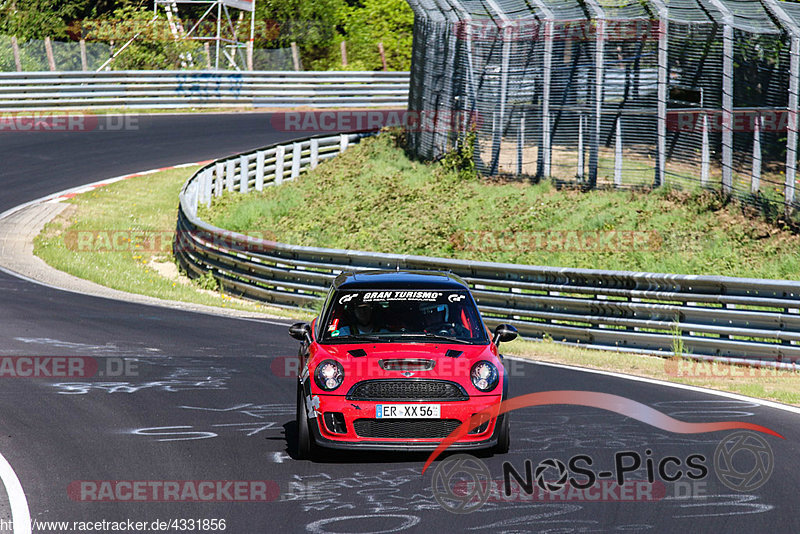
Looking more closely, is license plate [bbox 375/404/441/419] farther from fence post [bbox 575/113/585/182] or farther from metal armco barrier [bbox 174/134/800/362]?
fence post [bbox 575/113/585/182]

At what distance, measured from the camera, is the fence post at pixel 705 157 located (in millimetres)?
20641

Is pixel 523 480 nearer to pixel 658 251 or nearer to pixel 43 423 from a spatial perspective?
pixel 43 423

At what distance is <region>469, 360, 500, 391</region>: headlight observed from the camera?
28.8 feet

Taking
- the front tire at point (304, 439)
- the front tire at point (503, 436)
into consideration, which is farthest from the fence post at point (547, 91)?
the front tire at point (304, 439)

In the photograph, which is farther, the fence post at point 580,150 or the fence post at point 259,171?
the fence post at point 259,171

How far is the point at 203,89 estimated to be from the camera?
41.2 meters

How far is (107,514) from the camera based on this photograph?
7375mm

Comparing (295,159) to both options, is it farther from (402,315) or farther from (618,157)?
(402,315)

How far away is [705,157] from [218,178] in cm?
1380

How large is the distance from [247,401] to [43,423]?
2080 mm

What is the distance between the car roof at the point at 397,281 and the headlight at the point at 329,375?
1235 millimetres

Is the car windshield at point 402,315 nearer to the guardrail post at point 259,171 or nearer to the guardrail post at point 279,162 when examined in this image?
the guardrail post at point 259,171

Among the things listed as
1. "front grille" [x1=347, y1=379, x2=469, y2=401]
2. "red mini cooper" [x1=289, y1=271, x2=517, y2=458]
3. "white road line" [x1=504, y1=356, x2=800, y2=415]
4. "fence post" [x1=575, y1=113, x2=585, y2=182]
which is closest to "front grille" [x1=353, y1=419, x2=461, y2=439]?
"red mini cooper" [x1=289, y1=271, x2=517, y2=458]

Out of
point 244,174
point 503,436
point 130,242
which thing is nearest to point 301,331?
point 503,436
